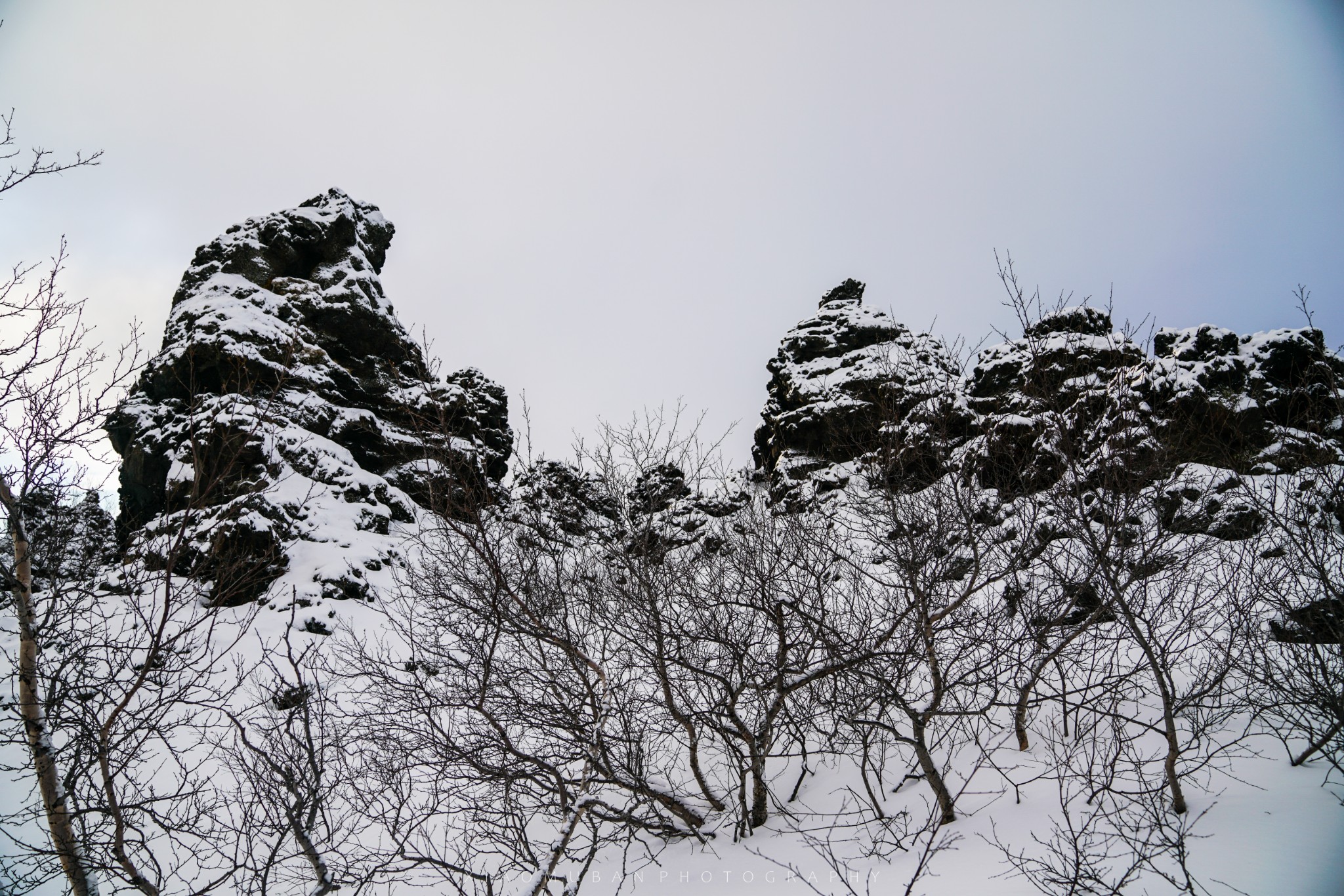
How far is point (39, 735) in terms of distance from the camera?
4.48 m

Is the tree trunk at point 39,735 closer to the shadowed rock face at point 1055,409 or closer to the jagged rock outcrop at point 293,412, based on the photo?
the jagged rock outcrop at point 293,412

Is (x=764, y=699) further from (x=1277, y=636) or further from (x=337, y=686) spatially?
(x=337, y=686)

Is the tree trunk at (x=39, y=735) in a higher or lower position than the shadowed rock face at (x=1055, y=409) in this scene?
lower

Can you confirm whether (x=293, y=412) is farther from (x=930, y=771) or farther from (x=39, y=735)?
(x=930, y=771)

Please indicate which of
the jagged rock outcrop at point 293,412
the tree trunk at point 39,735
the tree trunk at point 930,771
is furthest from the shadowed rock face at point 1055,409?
the tree trunk at point 39,735

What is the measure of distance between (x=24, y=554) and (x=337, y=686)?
7139 mm

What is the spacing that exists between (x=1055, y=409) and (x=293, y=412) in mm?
18423

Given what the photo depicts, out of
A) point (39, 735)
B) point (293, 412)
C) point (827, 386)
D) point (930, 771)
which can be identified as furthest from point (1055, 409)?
point (293, 412)

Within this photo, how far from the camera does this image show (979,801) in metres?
6.38

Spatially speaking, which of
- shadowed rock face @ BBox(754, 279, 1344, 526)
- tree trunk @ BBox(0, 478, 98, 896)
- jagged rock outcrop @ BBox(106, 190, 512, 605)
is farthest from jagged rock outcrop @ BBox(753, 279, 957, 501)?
tree trunk @ BBox(0, 478, 98, 896)

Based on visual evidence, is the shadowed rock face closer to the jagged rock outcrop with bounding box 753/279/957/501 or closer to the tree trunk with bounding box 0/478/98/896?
the jagged rock outcrop with bounding box 753/279/957/501

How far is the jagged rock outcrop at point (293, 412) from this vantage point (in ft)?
44.4

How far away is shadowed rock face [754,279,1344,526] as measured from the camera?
6.89 metres

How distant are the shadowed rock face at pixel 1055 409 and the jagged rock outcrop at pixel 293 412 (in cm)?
739
